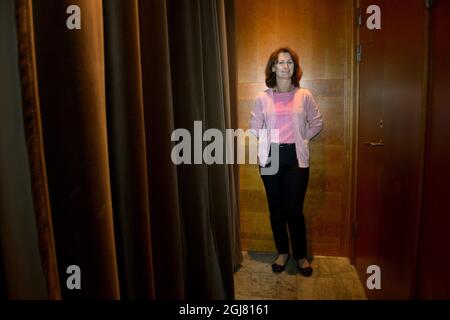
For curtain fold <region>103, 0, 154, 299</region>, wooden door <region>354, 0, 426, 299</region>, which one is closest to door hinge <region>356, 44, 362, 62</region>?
wooden door <region>354, 0, 426, 299</region>

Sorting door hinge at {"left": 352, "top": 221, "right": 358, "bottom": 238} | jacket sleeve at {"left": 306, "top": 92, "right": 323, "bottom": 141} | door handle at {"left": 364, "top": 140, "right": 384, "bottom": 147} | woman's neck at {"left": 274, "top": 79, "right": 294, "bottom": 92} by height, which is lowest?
door hinge at {"left": 352, "top": 221, "right": 358, "bottom": 238}

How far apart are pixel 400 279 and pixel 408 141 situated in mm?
614

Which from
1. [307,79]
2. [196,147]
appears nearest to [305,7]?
[307,79]

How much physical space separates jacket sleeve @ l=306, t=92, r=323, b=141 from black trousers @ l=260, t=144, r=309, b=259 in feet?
0.58

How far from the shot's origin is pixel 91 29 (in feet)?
2.20

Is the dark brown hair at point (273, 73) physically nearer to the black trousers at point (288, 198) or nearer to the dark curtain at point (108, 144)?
the black trousers at point (288, 198)

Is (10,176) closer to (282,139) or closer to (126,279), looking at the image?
(126,279)

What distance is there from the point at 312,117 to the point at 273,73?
1.41 feet

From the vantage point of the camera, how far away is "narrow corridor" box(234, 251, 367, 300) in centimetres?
175

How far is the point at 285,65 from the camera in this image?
6.48 feet

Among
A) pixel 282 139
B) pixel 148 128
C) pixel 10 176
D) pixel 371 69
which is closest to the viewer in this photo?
pixel 10 176

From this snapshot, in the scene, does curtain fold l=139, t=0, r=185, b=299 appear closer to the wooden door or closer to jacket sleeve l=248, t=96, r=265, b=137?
the wooden door

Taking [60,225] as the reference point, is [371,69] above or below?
above

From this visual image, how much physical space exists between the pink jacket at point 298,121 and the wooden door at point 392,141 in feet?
1.06
